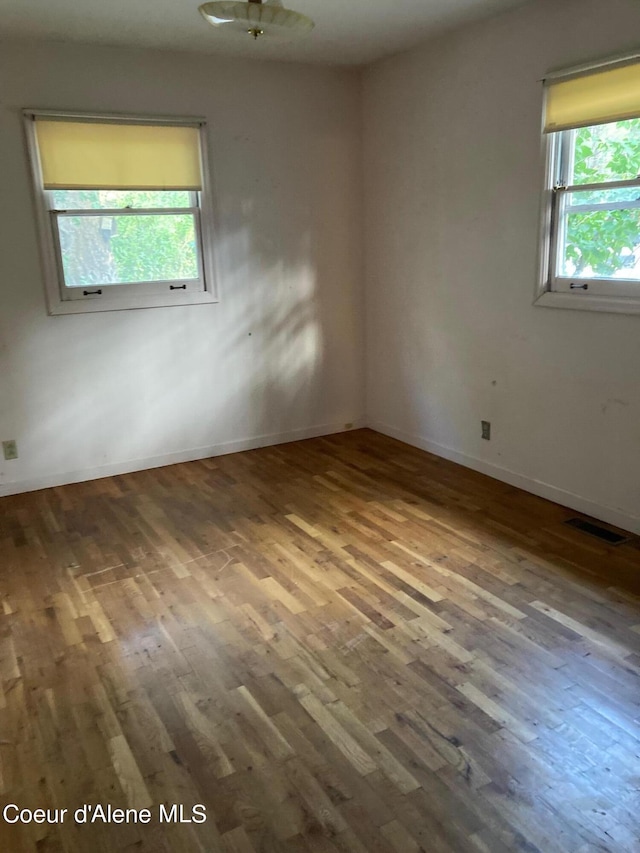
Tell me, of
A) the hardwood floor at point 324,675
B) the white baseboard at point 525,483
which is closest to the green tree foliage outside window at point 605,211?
the white baseboard at point 525,483

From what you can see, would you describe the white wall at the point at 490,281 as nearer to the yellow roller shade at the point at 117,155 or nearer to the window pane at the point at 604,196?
the window pane at the point at 604,196

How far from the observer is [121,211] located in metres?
4.20

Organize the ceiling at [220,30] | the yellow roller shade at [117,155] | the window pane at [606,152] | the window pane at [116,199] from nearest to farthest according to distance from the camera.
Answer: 1. the window pane at [606,152]
2. the ceiling at [220,30]
3. the yellow roller shade at [117,155]
4. the window pane at [116,199]

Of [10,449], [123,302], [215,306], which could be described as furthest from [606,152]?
[10,449]

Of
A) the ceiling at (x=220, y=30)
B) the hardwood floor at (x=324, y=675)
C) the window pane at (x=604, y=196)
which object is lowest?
the hardwood floor at (x=324, y=675)

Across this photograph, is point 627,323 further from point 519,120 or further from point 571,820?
point 571,820

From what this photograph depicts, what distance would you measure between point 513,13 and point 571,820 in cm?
365

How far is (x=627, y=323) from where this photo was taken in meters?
3.25

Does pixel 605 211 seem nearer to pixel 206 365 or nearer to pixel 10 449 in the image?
pixel 206 365

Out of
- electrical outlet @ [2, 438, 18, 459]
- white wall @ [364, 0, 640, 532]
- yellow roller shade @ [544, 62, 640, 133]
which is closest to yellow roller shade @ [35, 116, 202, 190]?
white wall @ [364, 0, 640, 532]

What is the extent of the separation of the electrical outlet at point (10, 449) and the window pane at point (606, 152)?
347cm

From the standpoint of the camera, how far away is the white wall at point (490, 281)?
3.39 m

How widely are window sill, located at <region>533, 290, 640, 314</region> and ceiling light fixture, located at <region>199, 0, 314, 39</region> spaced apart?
5.90 ft

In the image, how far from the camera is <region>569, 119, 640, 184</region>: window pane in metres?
3.16
